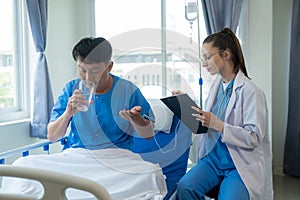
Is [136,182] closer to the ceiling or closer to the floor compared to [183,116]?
closer to the floor

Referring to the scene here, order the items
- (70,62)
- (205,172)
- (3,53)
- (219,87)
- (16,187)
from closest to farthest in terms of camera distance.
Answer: (16,187), (205,172), (219,87), (3,53), (70,62)

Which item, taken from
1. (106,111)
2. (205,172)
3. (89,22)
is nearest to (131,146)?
(106,111)

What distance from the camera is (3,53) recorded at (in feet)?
8.61

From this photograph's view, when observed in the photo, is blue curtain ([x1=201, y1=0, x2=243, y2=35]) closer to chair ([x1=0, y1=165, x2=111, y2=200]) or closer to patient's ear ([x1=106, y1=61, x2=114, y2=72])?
patient's ear ([x1=106, y1=61, x2=114, y2=72])

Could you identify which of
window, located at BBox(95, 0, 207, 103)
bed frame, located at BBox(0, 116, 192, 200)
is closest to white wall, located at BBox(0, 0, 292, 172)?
window, located at BBox(95, 0, 207, 103)

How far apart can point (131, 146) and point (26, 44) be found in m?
1.59

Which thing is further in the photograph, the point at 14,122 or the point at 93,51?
the point at 14,122

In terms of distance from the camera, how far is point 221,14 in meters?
2.75

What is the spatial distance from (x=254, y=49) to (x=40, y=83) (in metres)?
1.76

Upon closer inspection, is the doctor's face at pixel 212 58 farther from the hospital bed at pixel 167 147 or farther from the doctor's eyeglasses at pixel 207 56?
the hospital bed at pixel 167 147

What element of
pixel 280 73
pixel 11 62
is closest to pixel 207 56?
pixel 11 62

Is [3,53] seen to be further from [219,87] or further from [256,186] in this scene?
[256,186]

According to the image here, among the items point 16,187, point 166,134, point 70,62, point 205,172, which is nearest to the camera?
point 16,187

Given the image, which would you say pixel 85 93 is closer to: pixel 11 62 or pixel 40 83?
pixel 40 83
